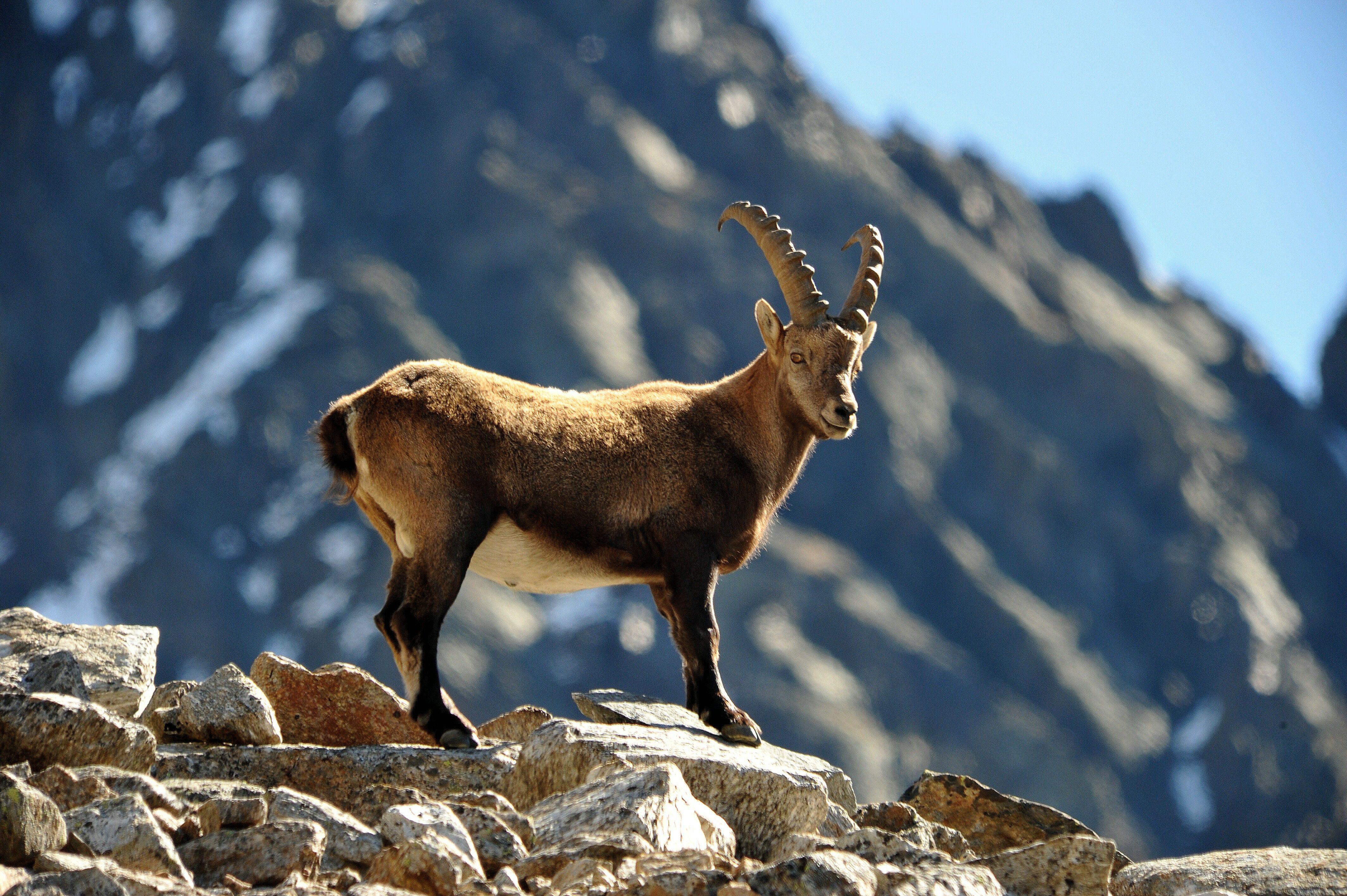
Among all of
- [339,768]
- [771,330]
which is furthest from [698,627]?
[771,330]

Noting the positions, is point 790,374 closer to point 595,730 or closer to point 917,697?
point 595,730

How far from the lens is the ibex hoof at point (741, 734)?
10.1m

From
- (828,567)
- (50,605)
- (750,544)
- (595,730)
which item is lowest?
(595,730)

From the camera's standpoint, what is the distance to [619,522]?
10.5m

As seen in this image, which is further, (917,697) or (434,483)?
(917,697)

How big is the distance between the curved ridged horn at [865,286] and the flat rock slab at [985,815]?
163 inches

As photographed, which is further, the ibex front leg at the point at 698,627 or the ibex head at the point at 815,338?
the ibex head at the point at 815,338

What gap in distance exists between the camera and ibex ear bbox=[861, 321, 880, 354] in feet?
40.7

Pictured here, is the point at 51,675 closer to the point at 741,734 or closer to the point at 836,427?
the point at 741,734

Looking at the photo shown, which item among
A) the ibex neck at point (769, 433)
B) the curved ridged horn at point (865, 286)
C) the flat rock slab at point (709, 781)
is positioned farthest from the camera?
the curved ridged horn at point (865, 286)

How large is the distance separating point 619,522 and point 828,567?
176438 mm

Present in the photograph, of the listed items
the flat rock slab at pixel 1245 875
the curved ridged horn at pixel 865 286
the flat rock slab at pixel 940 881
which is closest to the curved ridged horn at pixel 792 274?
the curved ridged horn at pixel 865 286

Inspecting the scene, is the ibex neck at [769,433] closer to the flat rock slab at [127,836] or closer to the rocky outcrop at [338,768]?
the rocky outcrop at [338,768]

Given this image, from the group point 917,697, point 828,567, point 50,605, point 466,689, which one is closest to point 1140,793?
point 917,697
